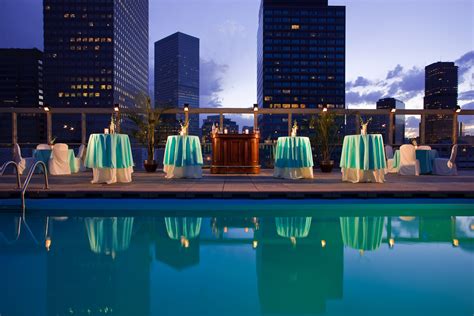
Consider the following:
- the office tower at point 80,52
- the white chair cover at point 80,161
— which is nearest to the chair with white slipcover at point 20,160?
the white chair cover at point 80,161

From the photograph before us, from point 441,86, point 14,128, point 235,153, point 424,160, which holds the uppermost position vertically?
point 441,86

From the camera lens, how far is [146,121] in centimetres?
916

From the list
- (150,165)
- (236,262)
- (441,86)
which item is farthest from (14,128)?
(441,86)

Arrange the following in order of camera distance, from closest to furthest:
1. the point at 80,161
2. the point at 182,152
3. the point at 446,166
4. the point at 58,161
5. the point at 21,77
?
1. the point at 182,152
2. the point at 58,161
3. the point at 446,166
4. the point at 80,161
5. the point at 21,77

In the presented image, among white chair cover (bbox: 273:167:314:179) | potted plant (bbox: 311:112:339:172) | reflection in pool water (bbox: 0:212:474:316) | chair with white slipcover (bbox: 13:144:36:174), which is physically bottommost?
reflection in pool water (bbox: 0:212:474:316)

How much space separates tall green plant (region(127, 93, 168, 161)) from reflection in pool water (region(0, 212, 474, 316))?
4.85 m

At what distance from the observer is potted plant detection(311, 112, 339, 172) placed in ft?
29.5

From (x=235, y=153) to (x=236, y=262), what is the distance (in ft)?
18.3

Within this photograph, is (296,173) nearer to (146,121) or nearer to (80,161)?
(146,121)

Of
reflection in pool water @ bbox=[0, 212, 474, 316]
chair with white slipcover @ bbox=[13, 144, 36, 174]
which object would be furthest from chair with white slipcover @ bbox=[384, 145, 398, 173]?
chair with white slipcover @ bbox=[13, 144, 36, 174]

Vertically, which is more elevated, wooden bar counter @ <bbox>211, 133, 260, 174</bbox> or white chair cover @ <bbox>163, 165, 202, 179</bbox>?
wooden bar counter @ <bbox>211, 133, 260, 174</bbox>

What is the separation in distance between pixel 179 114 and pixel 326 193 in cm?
615

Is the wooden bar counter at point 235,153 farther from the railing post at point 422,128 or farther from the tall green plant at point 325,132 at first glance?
the railing post at point 422,128

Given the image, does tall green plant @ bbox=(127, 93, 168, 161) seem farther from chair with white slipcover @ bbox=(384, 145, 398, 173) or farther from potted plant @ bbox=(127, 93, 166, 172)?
chair with white slipcover @ bbox=(384, 145, 398, 173)
